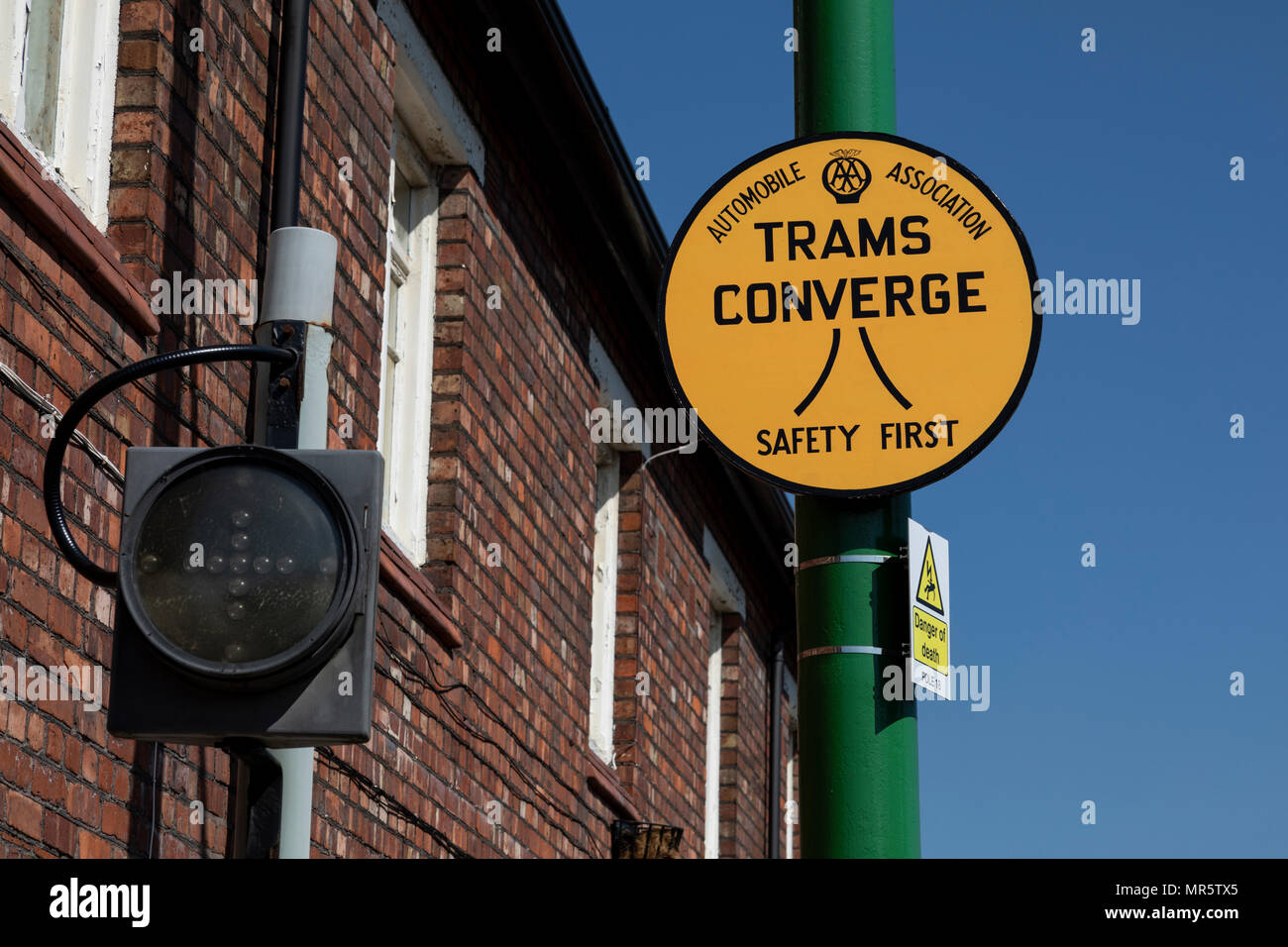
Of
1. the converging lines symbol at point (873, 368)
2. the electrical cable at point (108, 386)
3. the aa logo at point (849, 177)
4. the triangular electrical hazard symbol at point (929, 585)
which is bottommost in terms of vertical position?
the triangular electrical hazard symbol at point (929, 585)

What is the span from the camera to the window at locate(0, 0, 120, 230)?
5.32 m

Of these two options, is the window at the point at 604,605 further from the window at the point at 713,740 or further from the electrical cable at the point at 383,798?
the electrical cable at the point at 383,798

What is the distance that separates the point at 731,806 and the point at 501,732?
5408 mm

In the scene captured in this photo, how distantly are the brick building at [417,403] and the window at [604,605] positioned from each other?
19mm

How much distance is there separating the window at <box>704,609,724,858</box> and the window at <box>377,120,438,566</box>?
571cm

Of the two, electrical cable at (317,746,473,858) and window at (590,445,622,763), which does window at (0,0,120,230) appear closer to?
electrical cable at (317,746,473,858)

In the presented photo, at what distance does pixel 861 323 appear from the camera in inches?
162

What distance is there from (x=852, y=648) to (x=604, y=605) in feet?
23.1

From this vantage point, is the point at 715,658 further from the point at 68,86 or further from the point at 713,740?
the point at 68,86

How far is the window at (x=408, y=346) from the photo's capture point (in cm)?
793

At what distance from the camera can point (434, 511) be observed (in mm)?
8039

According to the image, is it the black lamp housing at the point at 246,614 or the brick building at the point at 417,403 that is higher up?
the brick building at the point at 417,403

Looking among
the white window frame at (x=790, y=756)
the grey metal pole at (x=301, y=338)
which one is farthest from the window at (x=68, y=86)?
the white window frame at (x=790, y=756)

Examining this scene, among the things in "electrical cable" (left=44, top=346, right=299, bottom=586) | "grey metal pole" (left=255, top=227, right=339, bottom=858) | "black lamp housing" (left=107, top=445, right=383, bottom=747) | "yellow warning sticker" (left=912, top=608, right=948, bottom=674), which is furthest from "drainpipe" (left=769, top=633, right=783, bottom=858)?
"black lamp housing" (left=107, top=445, right=383, bottom=747)
